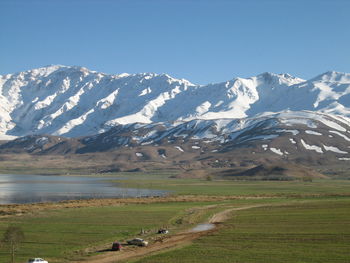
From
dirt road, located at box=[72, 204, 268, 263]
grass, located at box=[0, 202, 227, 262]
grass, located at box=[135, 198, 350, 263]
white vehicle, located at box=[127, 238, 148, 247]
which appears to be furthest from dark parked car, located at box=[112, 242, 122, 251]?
grass, located at box=[135, 198, 350, 263]

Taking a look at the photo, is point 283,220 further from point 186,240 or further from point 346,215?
point 186,240

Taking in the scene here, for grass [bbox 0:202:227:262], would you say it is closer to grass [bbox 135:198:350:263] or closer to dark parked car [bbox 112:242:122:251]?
Answer: dark parked car [bbox 112:242:122:251]

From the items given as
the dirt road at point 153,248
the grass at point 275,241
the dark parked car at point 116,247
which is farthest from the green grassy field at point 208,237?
the dark parked car at point 116,247

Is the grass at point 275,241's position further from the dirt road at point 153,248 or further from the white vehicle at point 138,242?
the white vehicle at point 138,242

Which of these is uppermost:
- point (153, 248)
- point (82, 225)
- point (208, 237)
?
point (82, 225)

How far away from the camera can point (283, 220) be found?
251ft

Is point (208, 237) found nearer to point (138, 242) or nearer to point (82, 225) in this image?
point (138, 242)

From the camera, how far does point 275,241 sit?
58438 millimetres

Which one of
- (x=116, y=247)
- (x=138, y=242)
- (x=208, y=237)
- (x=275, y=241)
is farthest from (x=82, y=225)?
(x=275, y=241)

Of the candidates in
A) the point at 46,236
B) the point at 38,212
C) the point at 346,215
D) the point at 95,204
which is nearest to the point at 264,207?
the point at 346,215

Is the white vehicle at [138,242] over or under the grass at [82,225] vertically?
under

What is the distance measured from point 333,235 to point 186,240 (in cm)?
1651

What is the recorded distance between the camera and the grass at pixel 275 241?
49812 millimetres

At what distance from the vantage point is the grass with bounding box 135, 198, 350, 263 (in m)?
49.8
